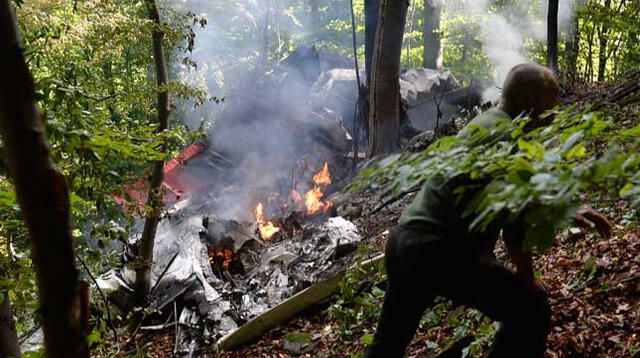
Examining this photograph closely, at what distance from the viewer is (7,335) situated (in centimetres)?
328

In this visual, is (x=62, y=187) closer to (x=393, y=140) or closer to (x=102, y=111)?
(x=102, y=111)

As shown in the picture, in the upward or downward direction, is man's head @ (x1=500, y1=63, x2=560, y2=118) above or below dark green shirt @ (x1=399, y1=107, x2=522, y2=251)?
above

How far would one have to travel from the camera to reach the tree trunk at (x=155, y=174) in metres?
7.92

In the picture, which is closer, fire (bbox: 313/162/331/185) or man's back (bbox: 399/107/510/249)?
man's back (bbox: 399/107/510/249)

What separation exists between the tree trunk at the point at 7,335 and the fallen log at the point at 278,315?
4389mm

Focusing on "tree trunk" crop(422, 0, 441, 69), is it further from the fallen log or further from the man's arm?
the man's arm

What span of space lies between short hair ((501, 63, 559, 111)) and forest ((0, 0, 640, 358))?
2cm

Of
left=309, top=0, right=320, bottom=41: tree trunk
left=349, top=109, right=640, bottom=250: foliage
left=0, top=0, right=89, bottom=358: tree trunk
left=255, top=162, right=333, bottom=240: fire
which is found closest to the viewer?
left=0, top=0, right=89, bottom=358: tree trunk

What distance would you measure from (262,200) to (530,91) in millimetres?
13283

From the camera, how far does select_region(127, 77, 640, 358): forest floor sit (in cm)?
406

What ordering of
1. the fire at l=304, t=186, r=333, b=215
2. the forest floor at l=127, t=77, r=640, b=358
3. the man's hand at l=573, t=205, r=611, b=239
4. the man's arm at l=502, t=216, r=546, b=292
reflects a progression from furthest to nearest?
1. the fire at l=304, t=186, r=333, b=215
2. the forest floor at l=127, t=77, r=640, b=358
3. the man's arm at l=502, t=216, r=546, b=292
4. the man's hand at l=573, t=205, r=611, b=239

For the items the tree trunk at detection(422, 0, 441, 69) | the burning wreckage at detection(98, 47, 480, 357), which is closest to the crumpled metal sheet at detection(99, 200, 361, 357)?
the burning wreckage at detection(98, 47, 480, 357)

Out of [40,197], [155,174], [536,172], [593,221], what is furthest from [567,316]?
[155,174]

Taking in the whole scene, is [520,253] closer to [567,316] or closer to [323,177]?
[567,316]
